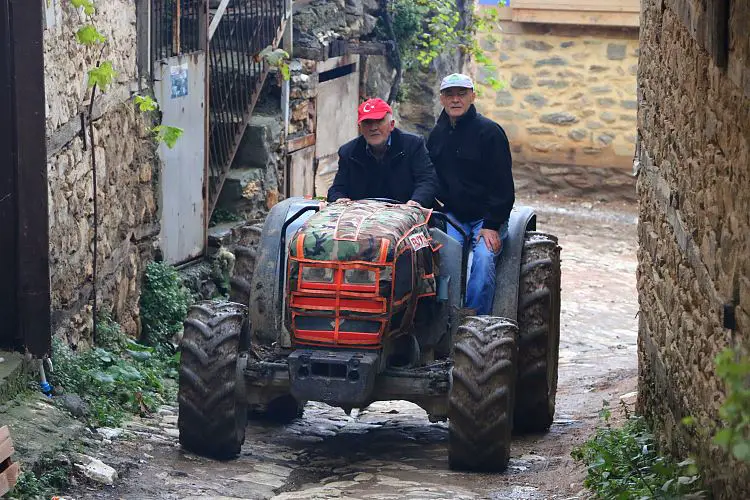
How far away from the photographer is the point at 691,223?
5.28 metres

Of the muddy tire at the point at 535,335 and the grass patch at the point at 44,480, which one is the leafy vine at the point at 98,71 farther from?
the muddy tire at the point at 535,335

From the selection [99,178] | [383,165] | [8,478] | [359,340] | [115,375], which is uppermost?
[383,165]

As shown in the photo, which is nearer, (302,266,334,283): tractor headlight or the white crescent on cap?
(302,266,334,283): tractor headlight

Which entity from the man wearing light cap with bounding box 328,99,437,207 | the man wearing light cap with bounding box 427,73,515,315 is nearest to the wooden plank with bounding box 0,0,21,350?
the man wearing light cap with bounding box 328,99,437,207

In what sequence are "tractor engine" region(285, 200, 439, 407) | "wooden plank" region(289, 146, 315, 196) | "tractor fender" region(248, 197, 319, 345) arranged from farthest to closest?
"wooden plank" region(289, 146, 315, 196) < "tractor fender" region(248, 197, 319, 345) < "tractor engine" region(285, 200, 439, 407)

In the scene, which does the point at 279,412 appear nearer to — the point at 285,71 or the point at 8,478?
the point at 8,478

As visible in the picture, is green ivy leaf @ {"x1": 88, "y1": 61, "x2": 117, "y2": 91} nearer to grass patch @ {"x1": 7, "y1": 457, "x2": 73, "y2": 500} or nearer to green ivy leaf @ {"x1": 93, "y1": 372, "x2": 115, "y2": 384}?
green ivy leaf @ {"x1": 93, "y1": 372, "x2": 115, "y2": 384}

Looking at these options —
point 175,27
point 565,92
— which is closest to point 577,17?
point 565,92

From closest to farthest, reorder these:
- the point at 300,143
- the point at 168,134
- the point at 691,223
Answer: the point at 691,223 → the point at 168,134 → the point at 300,143

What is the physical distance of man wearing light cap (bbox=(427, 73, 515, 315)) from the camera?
280 inches

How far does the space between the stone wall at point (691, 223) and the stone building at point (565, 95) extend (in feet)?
39.5

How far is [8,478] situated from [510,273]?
3112 millimetres

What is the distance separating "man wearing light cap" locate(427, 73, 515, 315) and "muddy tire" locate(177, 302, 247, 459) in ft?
4.94

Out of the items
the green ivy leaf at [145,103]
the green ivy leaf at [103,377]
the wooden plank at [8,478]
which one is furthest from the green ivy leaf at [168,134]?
the wooden plank at [8,478]
